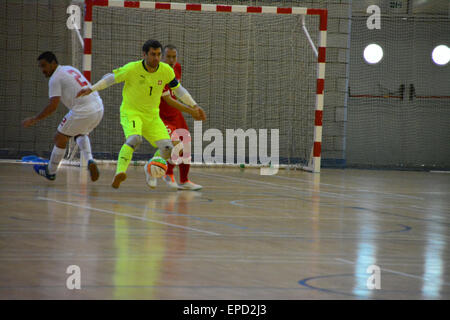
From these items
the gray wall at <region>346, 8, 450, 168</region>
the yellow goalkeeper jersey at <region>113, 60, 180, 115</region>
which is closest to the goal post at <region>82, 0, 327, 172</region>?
the gray wall at <region>346, 8, 450, 168</region>

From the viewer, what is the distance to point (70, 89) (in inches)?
306

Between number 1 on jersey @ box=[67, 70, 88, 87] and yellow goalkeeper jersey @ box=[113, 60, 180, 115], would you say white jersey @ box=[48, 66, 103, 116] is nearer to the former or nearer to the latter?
number 1 on jersey @ box=[67, 70, 88, 87]

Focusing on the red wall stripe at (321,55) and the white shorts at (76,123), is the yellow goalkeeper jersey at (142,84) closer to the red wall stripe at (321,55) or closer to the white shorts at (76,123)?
the white shorts at (76,123)

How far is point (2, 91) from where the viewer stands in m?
13.4

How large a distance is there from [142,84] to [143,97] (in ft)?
0.45

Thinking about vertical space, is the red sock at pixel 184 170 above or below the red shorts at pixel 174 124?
below

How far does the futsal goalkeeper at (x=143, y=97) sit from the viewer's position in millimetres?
7168

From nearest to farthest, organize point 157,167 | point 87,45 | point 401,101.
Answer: point 157,167 < point 87,45 < point 401,101

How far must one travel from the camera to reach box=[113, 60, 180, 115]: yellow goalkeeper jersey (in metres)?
7.26

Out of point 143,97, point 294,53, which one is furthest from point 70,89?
point 294,53

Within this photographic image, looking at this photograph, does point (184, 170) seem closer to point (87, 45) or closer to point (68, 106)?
point (68, 106)

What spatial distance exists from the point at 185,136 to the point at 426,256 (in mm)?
4151

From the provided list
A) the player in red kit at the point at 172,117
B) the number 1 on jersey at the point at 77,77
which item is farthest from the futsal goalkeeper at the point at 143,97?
the number 1 on jersey at the point at 77,77

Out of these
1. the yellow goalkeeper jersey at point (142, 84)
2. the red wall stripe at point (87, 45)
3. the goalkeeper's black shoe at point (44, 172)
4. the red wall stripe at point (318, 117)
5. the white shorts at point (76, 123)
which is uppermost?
the red wall stripe at point (87, 45)
